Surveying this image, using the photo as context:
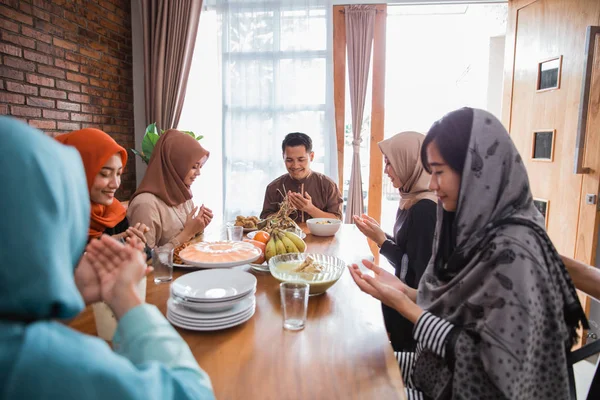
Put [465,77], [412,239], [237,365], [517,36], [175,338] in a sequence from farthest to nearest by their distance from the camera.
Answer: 1. [465,77]
2. [517,36]
3. [412,239]
4. [237,365]
5. [175,338]

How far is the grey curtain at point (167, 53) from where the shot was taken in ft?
11.9

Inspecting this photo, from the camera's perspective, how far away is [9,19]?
2.46 meters

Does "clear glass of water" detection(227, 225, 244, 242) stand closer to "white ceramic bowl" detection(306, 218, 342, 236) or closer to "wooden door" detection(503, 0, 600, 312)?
"white ceramic bowl" detection(306, 218, 342, 236)

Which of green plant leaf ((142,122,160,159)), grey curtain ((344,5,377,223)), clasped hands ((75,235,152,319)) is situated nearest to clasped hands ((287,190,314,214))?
grey curtain ((344,5,377,223))

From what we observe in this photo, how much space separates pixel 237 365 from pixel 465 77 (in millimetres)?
6736

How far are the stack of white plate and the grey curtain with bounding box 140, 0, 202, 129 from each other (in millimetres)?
2975

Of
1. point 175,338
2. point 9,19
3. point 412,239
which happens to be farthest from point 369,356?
point 9,19

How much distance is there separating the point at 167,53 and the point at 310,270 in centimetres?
321

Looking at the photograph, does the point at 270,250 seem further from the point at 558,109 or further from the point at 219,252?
the point at 558,109

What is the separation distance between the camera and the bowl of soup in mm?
1204

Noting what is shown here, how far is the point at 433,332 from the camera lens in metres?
0.98

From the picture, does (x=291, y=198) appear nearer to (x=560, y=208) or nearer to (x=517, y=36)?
(x=560, y=208)

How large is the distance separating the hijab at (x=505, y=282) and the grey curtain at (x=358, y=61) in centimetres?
262

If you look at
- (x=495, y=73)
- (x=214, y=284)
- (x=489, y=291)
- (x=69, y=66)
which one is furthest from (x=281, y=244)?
(x=495, y=73)
